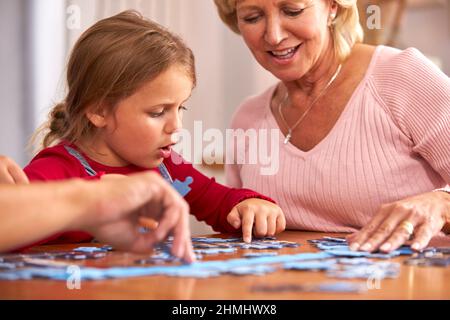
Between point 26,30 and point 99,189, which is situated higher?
point 26,30

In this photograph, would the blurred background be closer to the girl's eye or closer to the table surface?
the girl's eye

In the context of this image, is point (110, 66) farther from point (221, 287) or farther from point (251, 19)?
point (221, 287)

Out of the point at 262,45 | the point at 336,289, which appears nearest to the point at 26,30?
the point at 262,45

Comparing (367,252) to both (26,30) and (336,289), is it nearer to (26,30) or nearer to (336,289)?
(336,289)

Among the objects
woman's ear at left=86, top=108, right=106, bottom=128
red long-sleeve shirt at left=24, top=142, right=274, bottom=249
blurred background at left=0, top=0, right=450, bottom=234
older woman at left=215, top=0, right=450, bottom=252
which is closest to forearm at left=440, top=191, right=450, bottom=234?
older woman at left=215, top=0, right=450, bottom=252

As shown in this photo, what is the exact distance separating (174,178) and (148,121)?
32 cm

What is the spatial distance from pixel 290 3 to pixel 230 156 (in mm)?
757

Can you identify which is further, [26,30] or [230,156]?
[26,30]

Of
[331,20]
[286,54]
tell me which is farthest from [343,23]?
[286,54]

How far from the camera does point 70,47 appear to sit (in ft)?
10.8

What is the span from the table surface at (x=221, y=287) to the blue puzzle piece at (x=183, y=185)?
2.92 ft

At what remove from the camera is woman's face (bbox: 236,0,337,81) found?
2.08 metres

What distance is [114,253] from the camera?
1.27m

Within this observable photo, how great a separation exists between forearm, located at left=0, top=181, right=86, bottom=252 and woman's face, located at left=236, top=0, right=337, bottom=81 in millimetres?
1287
